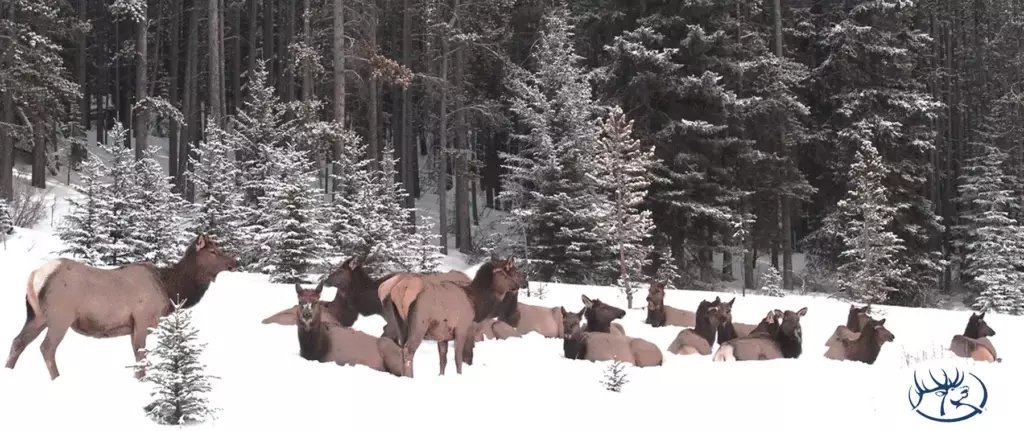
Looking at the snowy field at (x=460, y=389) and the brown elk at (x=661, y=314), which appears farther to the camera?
the brown elk at (x=661, y=314)

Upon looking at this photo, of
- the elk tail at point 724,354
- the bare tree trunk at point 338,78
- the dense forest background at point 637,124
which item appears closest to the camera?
the elk tail at point 724,354

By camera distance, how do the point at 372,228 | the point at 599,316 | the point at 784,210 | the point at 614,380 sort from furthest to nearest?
the point at 784,210, the point at 372,228, the point at 599,316, the point at 614,380

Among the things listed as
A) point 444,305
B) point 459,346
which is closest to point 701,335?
point 459,346

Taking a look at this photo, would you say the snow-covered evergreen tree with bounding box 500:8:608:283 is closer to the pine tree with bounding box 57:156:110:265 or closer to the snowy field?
the pine tree with bounding box 57:156:110:265

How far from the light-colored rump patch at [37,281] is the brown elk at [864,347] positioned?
9.70 m

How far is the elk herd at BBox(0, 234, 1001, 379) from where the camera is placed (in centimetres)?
680

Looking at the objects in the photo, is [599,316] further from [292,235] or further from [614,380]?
[292,235]

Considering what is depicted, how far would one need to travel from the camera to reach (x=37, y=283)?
6.66 m

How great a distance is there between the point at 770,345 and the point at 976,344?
3.39 metres

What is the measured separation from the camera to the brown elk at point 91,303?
6.66 metres

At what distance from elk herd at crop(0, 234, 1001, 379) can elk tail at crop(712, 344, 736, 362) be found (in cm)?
2

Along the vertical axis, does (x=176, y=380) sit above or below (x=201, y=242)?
below

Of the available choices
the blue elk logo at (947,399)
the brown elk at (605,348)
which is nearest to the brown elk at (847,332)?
the brown elk at (605,348)

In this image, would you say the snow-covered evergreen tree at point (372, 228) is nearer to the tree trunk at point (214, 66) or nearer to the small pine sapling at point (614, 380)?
the tree trunk at point (214, 66)
